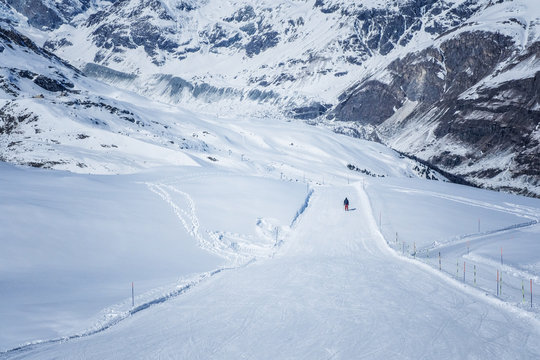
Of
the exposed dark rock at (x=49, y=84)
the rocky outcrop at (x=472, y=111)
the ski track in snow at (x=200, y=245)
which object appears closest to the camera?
the ski track in snow at (x=200, y=245)

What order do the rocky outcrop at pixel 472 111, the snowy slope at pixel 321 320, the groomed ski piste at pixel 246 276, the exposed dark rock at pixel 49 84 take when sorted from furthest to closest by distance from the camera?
1. the rocky outcrop at pixel 472 111
2. the exposed dark rock at pixel 49 84
3. the groomed ski piste at pixel 246 276
4. the snowy slope at pixel 321 320

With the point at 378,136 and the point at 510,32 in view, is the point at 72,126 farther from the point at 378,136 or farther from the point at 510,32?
the point at 510,32

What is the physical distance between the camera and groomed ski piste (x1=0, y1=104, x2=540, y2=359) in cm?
937

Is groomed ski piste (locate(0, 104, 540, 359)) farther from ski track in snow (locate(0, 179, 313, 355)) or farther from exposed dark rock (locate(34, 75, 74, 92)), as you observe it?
exposed dark rock (locate(34, 75, 74, 92))

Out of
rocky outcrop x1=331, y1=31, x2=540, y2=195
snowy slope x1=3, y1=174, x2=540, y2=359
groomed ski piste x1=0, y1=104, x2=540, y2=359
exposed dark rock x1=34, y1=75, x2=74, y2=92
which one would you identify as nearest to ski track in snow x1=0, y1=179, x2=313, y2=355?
groomed ski piste x1=0, y1=104, x2=540, y2=359

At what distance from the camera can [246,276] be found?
586 inches

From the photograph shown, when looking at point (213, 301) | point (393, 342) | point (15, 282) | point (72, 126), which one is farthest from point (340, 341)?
point (72, 126)

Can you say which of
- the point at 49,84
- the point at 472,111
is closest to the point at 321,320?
the point at 49,84

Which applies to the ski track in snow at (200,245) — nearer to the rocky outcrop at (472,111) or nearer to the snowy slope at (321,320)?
the snowy slope at (321,320)

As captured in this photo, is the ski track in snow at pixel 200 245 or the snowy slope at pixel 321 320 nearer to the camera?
the snowy slope at pixel 321 320

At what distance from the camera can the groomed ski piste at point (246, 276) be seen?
9.37 m

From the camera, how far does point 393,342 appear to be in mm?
9438

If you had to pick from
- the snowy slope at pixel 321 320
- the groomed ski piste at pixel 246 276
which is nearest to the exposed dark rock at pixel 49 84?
the groomed ski piste at pixel 246 276

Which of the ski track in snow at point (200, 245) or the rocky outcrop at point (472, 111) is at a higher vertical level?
the rocky outcrop at point (472, 111)
